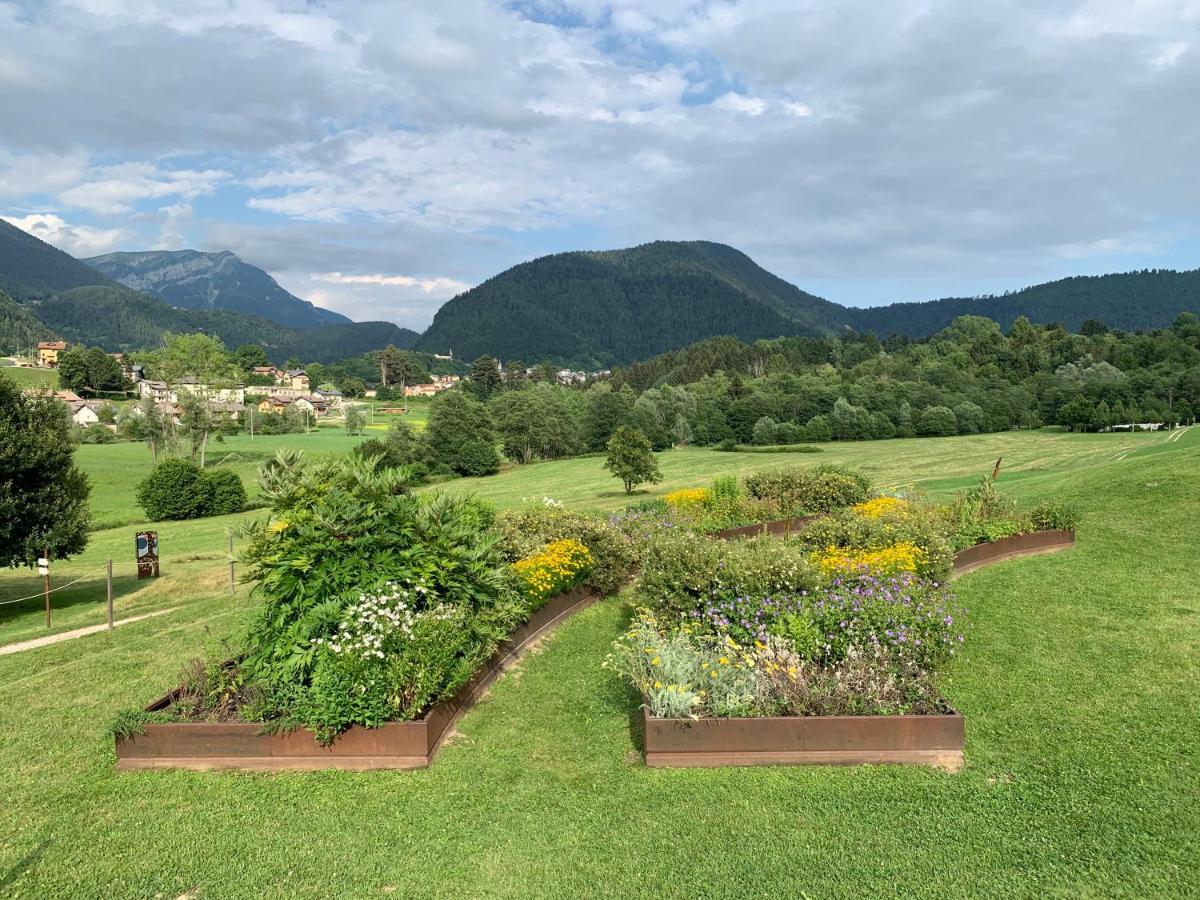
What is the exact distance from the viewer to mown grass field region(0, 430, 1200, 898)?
15.0 feet

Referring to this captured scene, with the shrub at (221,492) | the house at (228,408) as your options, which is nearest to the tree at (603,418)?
Answer: the house at (228,408)

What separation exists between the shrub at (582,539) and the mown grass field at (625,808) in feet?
10.7

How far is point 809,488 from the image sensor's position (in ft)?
57.7

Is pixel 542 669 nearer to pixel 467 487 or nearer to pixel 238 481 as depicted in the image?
pixel 238 481

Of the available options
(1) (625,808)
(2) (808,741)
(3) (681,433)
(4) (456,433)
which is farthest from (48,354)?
(2) (808,741)

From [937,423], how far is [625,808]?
90979mm

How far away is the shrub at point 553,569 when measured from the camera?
10.0m

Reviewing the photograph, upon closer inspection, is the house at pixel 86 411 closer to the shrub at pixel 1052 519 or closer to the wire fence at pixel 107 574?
the wire fence at pixel 107 574

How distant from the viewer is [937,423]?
86.2m

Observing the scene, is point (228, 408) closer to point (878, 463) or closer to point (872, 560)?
point (878, 463)

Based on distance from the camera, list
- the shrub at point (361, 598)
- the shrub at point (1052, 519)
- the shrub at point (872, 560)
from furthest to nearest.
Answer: the shrub at point (1052, 519)
the shrub at point (872, 560)
the shrub at point (361, 598)

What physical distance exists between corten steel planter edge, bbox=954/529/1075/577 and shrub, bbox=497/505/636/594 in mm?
5745

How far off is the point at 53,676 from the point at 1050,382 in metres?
111

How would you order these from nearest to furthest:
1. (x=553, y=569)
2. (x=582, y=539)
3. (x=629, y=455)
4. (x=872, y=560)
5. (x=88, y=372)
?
1. (x=872, y=560)
2. (x=553, y=569)
3. (x=582, y=539)
4. (x=629, y=455)
5. (x=88, y=372)
